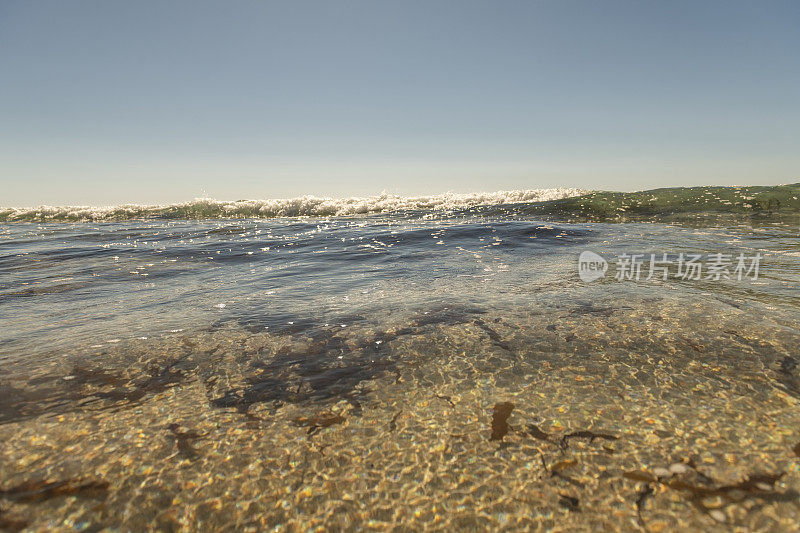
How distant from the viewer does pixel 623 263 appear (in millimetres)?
8859

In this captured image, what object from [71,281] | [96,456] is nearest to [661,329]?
[96,456]

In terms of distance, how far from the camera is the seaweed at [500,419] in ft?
9.70

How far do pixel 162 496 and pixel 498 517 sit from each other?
2151 millimetres

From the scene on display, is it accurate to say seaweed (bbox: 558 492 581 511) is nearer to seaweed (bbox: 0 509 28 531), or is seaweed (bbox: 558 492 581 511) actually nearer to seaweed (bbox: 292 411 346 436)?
seaweed (bbox: 292 411 346 436)

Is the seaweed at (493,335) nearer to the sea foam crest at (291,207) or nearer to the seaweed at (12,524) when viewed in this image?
the seaweed at (12,524)

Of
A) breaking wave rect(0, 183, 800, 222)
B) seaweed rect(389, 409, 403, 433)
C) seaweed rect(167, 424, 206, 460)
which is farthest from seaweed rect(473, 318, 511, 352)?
breaking wave rect(0, 183, 800, 222)

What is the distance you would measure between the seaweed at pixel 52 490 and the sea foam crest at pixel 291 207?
2633 centimetres

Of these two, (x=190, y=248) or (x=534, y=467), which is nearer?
(x=534, y=467)

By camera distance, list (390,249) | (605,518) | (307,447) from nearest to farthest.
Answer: (605,518), (307,447), (390,249)

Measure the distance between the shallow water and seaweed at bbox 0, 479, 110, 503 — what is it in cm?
1

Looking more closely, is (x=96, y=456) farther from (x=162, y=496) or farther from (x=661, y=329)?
(x=661, y=329)

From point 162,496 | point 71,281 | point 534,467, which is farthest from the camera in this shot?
point 71,281

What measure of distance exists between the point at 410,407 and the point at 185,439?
1840mm

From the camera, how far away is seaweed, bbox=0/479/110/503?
7.91 ft
